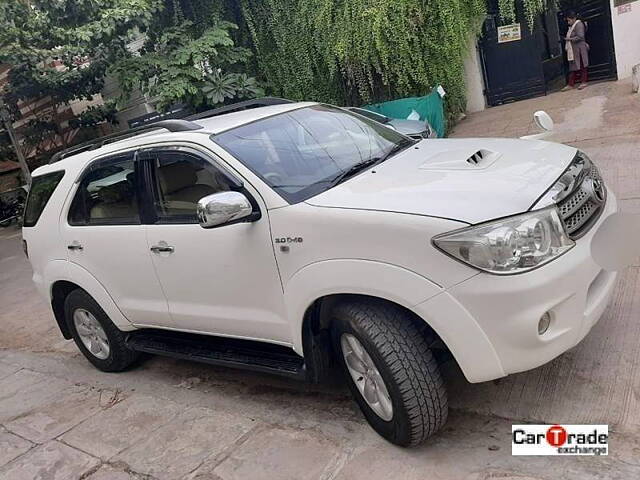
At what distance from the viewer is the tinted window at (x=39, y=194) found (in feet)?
15.1

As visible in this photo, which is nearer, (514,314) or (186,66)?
(514,314)

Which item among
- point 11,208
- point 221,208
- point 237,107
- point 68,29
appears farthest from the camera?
point 11,208

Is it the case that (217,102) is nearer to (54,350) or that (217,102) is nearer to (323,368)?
(54,350)

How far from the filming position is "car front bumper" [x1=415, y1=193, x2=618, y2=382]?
2.42 m

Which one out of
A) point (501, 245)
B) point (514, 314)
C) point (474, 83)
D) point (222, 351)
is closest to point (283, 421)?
point (222, 351)

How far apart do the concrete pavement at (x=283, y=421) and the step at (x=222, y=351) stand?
39 centimetres

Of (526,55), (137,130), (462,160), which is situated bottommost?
(526,55)

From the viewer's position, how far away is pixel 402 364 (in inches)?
105

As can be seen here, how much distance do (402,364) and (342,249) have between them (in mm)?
619

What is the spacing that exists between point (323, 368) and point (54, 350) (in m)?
3.81

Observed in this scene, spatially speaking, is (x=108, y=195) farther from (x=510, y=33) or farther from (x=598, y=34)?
(x=598, y=34)

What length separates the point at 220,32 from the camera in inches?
406

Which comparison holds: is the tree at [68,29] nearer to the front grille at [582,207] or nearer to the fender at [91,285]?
the fender at [91,285]

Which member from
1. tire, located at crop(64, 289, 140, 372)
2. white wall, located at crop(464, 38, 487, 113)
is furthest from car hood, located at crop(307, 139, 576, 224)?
white wall, located at crop(464, 38, 487, 113)
